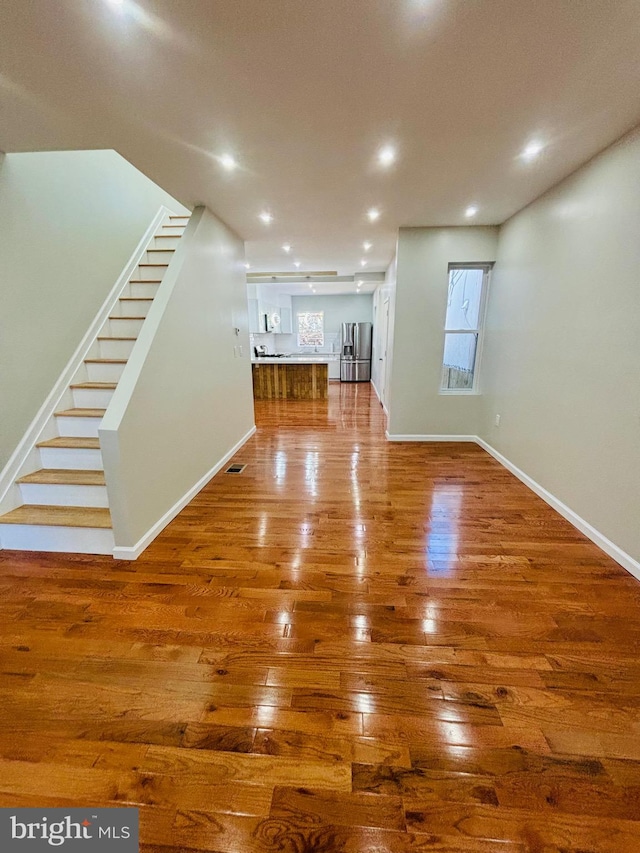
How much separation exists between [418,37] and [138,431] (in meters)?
→ 2.47

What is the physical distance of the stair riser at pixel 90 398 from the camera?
2.75 m

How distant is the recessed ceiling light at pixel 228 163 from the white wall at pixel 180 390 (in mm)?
693

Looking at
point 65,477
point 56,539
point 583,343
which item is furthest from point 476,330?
point 56,539

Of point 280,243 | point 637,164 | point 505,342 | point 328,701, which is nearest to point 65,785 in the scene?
point 328,701

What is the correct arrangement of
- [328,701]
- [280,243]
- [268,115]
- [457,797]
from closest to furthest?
[457,797], [328,701], [268,115], [280,243]

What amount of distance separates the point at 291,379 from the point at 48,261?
4.89 metres

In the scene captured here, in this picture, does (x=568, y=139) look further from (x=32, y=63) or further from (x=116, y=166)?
(x=116, y=166)

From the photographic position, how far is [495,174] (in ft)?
8.41

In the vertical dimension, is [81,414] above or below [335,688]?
above

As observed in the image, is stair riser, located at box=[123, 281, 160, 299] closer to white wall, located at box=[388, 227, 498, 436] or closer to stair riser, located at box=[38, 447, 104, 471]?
stair riser, located at box=[38, 447, 104, 471]

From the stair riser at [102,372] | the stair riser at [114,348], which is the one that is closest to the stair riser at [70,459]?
the stair riser at [102,372]

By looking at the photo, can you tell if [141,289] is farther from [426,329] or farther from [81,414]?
[426,329]

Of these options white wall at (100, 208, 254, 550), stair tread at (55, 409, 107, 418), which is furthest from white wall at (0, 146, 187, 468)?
white wall at (100, 208, 254, 550)

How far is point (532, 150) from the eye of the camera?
2.22 metres
